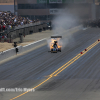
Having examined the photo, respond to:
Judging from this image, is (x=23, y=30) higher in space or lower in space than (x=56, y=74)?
higher

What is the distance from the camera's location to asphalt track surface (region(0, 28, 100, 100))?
25.5m

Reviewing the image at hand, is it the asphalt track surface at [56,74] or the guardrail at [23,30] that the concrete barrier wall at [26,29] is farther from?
the asphalt track surface at [56,74]

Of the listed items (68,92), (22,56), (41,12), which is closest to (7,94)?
(68,92)

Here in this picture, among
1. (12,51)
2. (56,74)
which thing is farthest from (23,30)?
(56,74)

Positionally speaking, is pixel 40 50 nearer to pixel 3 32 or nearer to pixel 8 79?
pixel 3 32

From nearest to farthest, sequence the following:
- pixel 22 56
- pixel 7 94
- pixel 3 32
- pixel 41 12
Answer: pixel 7 94, pixel 22 56, pixel 3 32, pixel 41 12

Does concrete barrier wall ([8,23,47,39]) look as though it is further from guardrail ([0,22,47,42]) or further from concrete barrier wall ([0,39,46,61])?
concrete barrier wall ([0,39,46,61])

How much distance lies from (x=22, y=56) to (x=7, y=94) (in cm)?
1773

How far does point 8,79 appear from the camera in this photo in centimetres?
3159

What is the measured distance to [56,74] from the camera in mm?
33094

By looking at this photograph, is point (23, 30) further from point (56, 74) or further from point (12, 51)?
point (56, 74)

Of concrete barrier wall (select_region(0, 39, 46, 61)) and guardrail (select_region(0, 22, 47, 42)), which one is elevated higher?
guardrail (select_region(0, 22, 47, 42))

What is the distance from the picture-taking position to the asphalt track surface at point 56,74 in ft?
83.8

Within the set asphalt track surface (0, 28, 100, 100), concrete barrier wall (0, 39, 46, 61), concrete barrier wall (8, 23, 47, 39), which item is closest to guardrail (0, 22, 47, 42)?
concrete barrier wall (8, 23, 47, 39)
